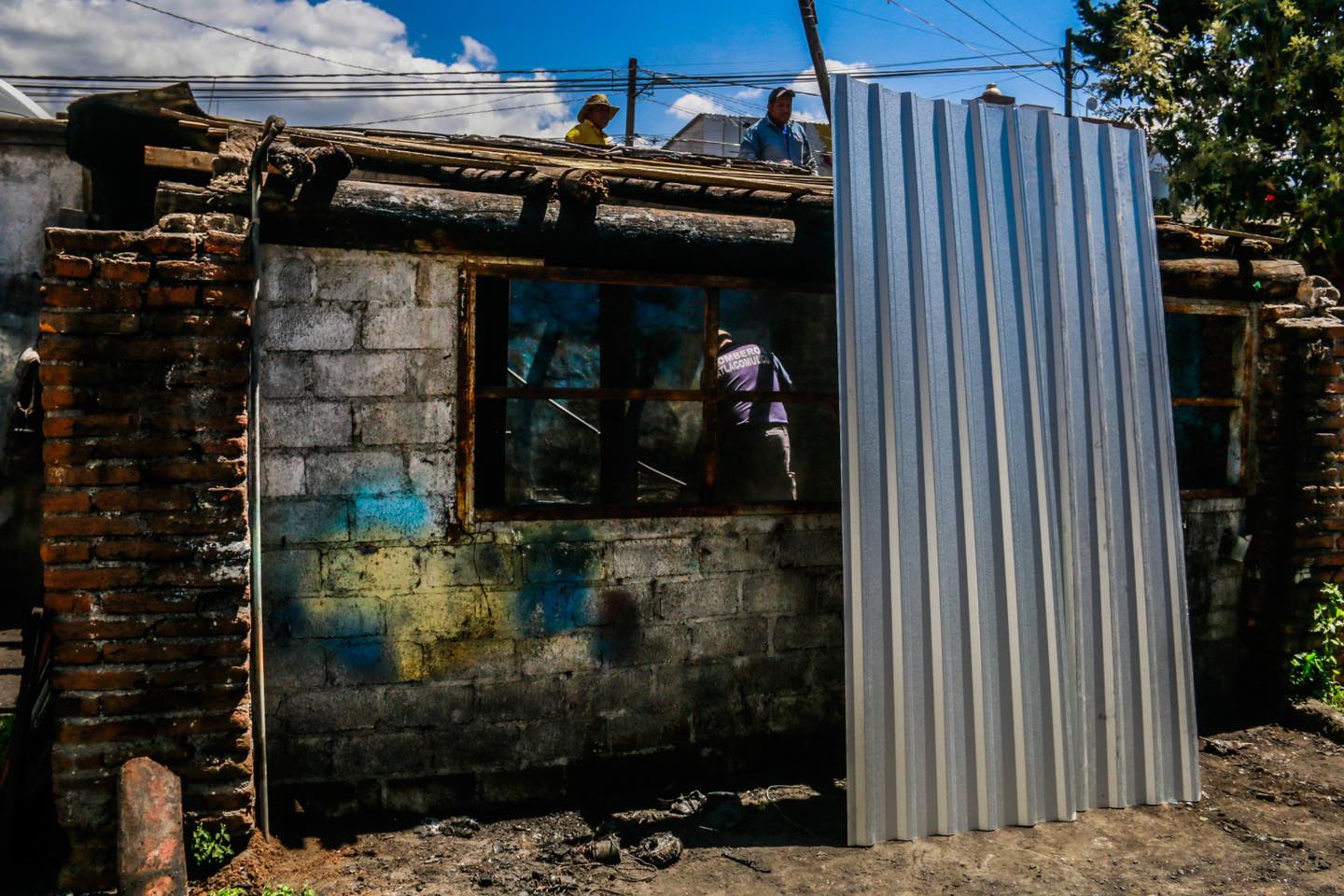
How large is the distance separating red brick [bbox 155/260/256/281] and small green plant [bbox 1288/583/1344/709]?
5615 mm

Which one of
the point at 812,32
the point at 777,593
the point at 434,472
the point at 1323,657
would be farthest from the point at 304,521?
the point at 812,32

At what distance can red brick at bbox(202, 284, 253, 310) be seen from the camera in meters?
3.42

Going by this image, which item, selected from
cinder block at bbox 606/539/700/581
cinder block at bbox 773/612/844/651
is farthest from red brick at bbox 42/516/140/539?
cinder block at bbox 773/612/844/651

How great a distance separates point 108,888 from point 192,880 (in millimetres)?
277

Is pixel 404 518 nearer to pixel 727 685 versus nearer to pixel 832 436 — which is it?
pixel 727 685

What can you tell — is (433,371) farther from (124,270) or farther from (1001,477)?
(1001,477)

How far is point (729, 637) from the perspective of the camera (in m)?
4.61

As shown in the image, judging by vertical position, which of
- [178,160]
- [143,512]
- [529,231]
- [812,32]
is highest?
[812,32]

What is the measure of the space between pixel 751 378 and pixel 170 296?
2.84 m

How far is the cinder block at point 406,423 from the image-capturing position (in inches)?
160

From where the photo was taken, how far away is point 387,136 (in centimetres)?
532

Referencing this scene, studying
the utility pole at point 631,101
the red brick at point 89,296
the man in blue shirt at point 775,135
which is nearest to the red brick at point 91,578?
the red brick at point 89,296

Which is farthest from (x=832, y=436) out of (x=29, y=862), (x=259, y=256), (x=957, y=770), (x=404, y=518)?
(x=29, y=862)

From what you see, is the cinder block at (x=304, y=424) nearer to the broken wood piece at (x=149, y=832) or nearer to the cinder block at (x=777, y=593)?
the broken wood piece at (x=149, y=832)
